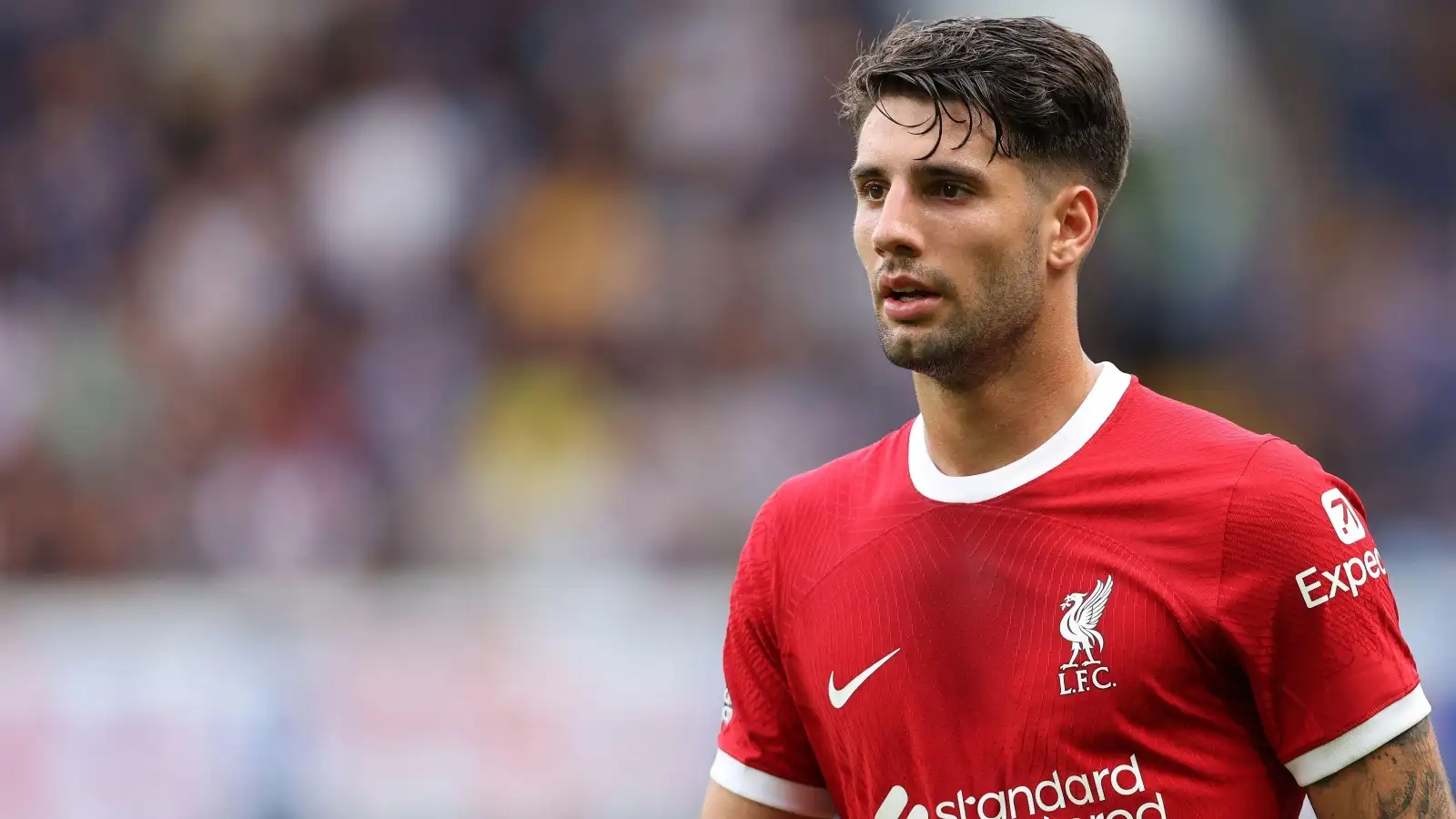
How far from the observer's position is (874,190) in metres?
2.79

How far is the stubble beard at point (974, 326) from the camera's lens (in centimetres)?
270

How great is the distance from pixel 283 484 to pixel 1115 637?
6.49 m

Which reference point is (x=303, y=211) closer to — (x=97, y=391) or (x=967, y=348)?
(x=97, y=391)

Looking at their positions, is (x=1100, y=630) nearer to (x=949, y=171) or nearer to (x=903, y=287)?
(x=903, y=287)

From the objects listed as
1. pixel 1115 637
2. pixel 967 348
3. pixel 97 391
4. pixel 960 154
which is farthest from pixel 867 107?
pixel 97 391

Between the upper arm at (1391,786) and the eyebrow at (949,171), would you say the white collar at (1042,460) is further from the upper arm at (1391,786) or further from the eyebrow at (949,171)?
the upper arm at (1391,786)

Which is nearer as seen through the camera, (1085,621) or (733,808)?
(1085,621)

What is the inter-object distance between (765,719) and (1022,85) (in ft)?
3.61

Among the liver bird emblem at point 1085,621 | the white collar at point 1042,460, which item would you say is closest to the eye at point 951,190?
the white collar at point 1042,460

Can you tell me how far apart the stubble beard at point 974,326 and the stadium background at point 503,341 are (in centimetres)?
432

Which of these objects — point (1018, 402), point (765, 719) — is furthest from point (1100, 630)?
point (765, 719)

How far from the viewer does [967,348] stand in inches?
107

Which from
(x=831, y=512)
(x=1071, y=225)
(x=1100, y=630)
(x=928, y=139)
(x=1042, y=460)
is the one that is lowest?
(x=1100, y=630)

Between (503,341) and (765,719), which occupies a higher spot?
(503,341)
